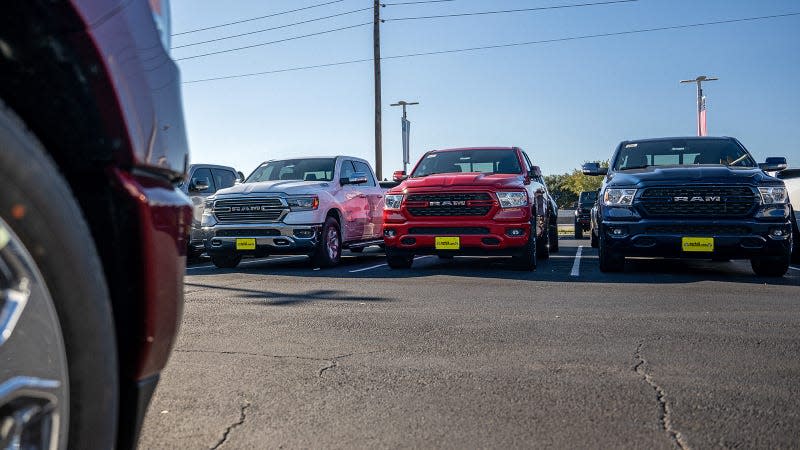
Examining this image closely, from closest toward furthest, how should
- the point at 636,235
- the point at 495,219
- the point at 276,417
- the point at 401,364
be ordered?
1. the point at 276,417
2. the point at 401,364
3. the point at 636,235
4. the point at 495,219

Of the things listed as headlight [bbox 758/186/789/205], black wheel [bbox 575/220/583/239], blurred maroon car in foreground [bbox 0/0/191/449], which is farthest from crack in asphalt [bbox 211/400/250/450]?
black wheel [bbox 575/220/583/239]

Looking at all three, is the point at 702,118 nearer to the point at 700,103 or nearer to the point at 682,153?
the point at 700,103

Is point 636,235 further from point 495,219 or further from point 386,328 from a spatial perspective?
point 386,328

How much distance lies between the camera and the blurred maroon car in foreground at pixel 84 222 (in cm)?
123

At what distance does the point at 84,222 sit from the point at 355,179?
1014cm

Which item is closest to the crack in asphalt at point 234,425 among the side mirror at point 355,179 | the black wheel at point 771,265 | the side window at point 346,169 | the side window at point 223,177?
the black wheel at point 771,265

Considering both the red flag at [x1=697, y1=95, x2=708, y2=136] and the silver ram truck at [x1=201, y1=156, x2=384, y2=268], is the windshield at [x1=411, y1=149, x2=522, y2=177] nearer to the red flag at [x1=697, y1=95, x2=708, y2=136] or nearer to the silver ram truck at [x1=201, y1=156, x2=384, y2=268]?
the silver ram truck at [x1=201, y1=156, x2=384, y2=268]

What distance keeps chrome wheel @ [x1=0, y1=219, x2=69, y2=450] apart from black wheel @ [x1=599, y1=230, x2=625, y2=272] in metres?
8.21

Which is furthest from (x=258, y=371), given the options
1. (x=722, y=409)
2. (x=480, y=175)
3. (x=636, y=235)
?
(x=480, y=175)

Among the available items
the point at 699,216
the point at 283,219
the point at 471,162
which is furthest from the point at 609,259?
the point at 283,219

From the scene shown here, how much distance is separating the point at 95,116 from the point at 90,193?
15cm

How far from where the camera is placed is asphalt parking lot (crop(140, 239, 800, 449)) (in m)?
2.75

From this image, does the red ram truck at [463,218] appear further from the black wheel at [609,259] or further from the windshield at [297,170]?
the windshield at [297,170]

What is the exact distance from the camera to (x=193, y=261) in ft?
42.8
